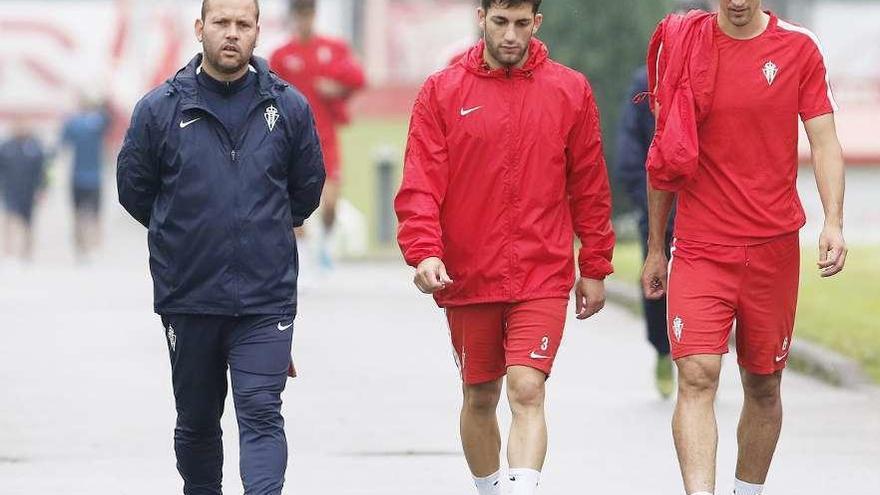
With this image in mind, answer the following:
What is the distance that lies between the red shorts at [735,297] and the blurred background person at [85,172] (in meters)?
20.4

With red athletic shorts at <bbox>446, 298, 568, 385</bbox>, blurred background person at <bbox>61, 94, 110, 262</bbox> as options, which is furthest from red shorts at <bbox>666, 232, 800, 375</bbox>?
blurred background person at <bbox>61, 94, 110, 262</bbox>

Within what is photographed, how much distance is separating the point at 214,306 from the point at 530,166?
1.15m

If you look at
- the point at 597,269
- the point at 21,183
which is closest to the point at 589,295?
the point at 597,269

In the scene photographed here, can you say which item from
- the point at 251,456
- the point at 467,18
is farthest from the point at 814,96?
the point at 467,18

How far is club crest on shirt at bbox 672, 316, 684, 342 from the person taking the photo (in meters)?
7.61

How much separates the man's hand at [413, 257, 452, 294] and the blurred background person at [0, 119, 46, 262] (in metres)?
22.1

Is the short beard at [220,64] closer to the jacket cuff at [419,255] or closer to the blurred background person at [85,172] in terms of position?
the jacket cuff at [419,255]

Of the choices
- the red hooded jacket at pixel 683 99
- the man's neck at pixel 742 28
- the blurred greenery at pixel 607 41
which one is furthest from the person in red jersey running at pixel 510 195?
the blurred greenery at pixel 607 41

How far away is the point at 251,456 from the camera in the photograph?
719 centimetres

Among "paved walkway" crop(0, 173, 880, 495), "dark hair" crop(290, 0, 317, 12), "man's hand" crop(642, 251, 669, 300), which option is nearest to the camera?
"man's hand" crop(642, 251, 669, 300)

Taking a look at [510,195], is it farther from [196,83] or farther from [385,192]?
[385,192]

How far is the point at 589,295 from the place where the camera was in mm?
7770

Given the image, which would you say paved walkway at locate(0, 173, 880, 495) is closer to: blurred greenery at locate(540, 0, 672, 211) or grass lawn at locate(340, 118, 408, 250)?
blurred greenery at locate(540, 0, 672, 211)

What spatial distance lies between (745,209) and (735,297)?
0.29 meters
